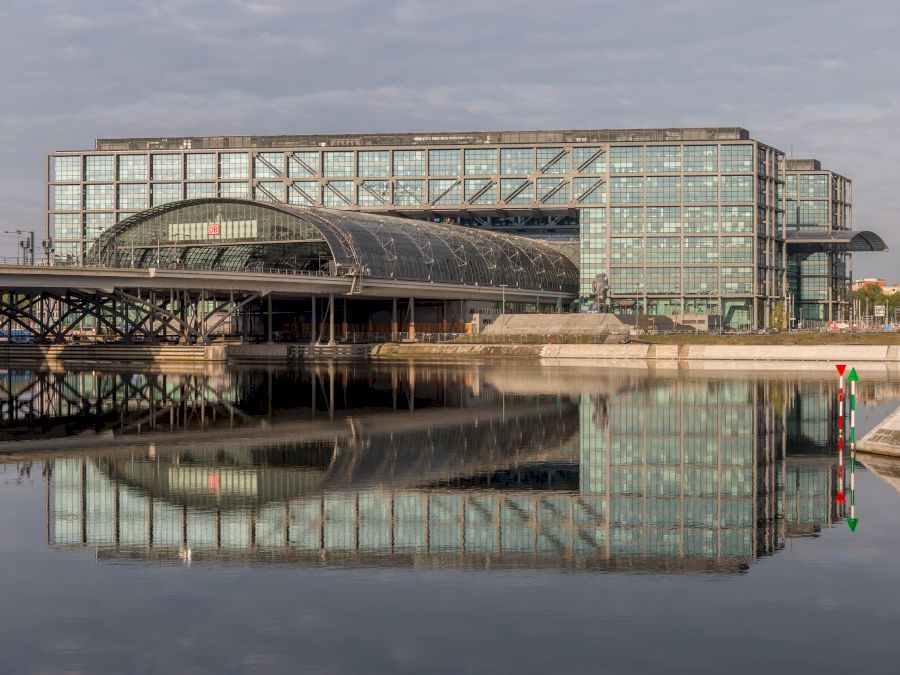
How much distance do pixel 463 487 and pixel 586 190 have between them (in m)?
158

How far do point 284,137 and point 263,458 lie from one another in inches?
6461

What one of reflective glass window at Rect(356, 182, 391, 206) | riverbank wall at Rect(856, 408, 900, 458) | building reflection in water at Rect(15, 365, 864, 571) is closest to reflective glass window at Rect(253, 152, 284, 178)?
reflective glass window at Rect(356, 182, 391, 206)

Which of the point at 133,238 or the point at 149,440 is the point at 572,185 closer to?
the point at 133,238

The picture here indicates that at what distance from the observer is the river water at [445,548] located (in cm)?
1669

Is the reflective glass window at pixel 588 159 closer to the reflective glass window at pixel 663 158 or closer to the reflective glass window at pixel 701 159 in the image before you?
the reflective glass window at pixel 663 158

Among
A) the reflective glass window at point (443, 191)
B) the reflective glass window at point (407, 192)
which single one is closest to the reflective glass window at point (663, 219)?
the reflective glass window at point (443, 191)

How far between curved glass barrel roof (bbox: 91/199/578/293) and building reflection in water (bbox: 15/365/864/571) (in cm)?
8196

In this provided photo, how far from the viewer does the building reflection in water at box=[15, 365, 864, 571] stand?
23375 mm

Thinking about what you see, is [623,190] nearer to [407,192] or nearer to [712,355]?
[407,192]

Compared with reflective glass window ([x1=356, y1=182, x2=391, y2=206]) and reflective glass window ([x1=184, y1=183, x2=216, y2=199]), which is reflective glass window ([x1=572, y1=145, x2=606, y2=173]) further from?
reflective glass window ([x1=184, y1=183, x2=216, y2=199])

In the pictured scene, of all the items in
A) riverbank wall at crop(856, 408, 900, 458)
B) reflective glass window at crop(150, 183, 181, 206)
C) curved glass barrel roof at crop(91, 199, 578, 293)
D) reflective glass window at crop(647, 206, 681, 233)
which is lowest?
riverbank wall at crop(856, 408, 900, 458)

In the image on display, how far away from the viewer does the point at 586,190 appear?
604 ft

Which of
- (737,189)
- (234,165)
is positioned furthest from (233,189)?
(737,189)

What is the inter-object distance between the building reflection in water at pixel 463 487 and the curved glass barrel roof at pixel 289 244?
82.0 metres
